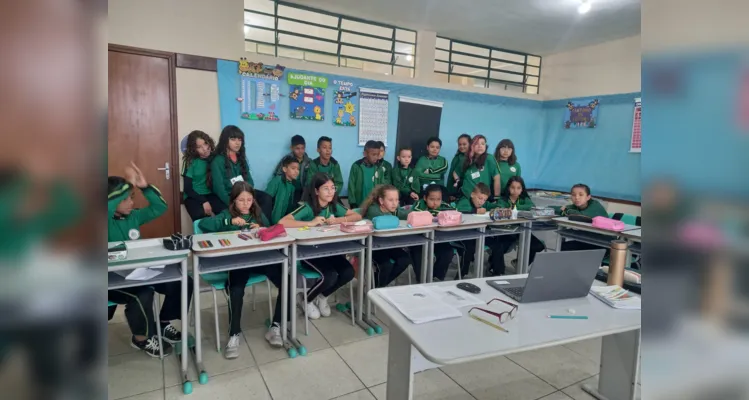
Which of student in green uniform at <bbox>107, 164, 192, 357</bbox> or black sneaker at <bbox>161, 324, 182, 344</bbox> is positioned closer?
student in green uniform at <bbox>107, 164, 192, 357</bbox>

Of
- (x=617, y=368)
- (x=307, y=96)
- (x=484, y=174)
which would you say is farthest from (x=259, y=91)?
(x=617, y=368)

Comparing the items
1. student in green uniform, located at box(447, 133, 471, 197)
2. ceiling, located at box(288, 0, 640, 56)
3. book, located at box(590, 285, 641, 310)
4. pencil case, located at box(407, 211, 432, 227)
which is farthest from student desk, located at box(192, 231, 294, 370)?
ceiling, located at box(288, 0, 640, 56)

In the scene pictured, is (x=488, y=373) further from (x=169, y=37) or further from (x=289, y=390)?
(x=169, y=37)

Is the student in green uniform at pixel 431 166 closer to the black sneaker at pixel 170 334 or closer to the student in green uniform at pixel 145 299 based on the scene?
the student in green uniform at pixel 145 299

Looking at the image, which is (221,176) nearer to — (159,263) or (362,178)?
(362,178)

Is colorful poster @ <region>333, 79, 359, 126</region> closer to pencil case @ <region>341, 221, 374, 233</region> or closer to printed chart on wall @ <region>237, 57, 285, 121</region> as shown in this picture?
printed chart on wall @ <region>237, 57, 285, 121</region>

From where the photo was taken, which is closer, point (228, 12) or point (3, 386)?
point (3, 386)

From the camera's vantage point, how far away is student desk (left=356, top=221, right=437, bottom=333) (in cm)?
287

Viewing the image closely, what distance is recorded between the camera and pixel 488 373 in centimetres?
235

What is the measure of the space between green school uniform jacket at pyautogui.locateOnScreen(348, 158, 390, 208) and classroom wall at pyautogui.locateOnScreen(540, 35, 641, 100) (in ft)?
10.4

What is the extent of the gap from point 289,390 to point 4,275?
7.15ft

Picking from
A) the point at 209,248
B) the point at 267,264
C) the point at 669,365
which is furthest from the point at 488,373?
the point at 669,365

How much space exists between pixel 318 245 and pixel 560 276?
1.61 m

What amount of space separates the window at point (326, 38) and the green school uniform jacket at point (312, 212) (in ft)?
6.65
